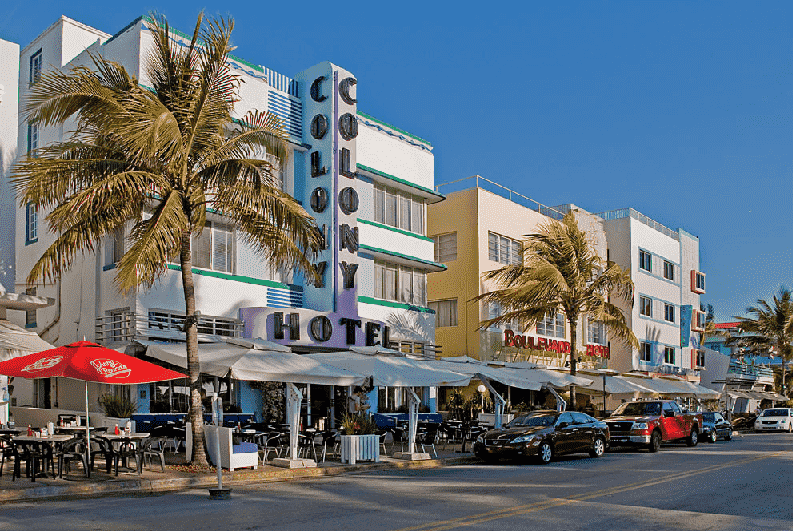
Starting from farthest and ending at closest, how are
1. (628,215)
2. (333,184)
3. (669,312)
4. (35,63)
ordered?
(669,312), (628,215), (333,184), (35,63)

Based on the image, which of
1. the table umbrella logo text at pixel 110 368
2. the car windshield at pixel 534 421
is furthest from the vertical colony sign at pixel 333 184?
the table umbrella logo text at pixel 110 368

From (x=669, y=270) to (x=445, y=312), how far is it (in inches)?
943

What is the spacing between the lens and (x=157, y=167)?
1791 centimetres

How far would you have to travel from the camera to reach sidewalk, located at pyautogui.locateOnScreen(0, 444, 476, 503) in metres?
14.1

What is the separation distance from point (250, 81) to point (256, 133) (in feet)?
31.8

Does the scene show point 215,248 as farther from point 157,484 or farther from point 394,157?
point 157,484

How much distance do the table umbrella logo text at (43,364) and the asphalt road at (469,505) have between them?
3065 mm

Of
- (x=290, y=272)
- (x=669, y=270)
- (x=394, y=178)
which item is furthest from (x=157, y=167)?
(x=669, y=270)

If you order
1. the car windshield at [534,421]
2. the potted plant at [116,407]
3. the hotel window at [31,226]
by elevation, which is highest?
the hotel window at [31,226]

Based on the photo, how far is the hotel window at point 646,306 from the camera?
52016mm

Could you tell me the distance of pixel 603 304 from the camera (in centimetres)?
3316

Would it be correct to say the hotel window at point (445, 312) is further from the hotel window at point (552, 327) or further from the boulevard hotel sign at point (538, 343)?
the hotel window at point (552, 327)

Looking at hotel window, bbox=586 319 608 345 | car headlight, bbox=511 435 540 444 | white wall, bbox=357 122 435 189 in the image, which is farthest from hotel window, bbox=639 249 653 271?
car headlight, bbox=511 435 540 444

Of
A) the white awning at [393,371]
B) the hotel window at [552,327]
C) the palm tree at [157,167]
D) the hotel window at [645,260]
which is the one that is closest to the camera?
the palm tree at [157,167]
